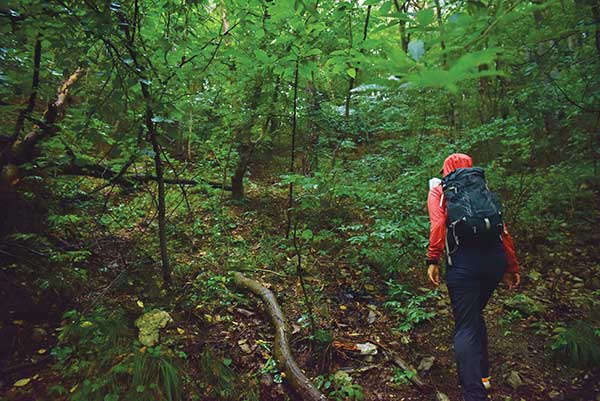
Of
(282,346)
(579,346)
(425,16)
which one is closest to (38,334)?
(282,346)

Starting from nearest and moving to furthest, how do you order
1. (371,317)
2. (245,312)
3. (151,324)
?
1. (151,324)
2. (245,312)
3. (371,317)

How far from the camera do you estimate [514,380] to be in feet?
10.9

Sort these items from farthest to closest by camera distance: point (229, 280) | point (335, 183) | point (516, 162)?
point (516, 162)
point (335, 183)
point (229, 280)

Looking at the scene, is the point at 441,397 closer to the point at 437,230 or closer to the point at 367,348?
the point at 367,348

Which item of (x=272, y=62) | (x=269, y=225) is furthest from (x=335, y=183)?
(x=272, y=62)

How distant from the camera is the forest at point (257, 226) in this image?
262cm

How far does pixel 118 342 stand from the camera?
3133 millimetres

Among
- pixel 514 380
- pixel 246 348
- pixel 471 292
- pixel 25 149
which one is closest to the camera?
pixel 471 292

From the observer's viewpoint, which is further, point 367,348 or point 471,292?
point 367,348

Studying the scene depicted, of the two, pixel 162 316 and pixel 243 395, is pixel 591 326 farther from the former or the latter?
pixel 162 316

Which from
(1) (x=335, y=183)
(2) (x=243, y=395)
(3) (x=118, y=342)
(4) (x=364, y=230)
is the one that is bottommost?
(2) (x=243, y=395)

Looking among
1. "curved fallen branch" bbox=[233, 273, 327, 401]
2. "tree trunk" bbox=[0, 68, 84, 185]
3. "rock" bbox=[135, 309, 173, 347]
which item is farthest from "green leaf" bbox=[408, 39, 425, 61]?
"tree trunk" bbox=[0, 68, 84, 185]

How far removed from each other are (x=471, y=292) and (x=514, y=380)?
1292mm

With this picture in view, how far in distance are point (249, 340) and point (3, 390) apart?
2.13 m
